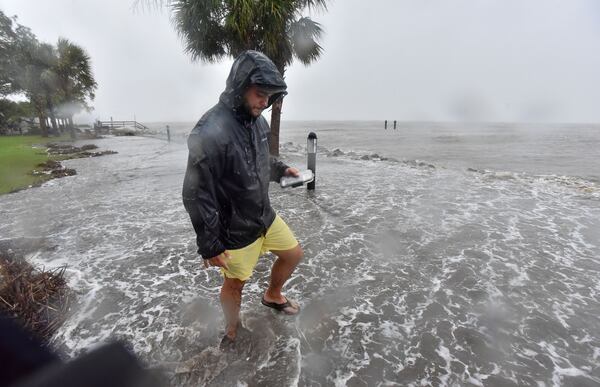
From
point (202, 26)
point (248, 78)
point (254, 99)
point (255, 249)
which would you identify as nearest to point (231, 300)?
point (255, 249)

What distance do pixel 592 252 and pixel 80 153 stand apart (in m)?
20.9

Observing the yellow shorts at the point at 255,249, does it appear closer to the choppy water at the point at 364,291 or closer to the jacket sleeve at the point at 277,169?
the jacket sleeve at the point at 277,169

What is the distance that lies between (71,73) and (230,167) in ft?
126

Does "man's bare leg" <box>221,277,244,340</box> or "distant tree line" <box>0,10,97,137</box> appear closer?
"man's bare leg" <box>221,277,244,340</box>

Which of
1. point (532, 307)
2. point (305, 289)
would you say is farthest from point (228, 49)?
point (532, 307)

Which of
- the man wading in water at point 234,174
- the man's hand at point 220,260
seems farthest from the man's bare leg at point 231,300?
the man's hand at point 220,260

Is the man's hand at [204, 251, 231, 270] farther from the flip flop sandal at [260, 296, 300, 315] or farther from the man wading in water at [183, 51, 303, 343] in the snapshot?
the flip flop sandal at [260, 296, 300, 315]

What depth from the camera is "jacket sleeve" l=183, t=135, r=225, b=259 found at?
2252 mm

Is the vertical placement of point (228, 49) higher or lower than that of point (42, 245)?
higher

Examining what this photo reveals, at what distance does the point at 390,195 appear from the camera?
8.56 m

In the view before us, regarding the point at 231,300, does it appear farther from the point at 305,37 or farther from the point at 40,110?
the point at 40,110

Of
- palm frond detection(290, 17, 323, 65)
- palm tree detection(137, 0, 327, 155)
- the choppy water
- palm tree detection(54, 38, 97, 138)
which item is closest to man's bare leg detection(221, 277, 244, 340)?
the choppy water

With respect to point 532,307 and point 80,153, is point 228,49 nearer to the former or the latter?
point 80,153

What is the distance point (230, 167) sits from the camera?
7.88 ft
